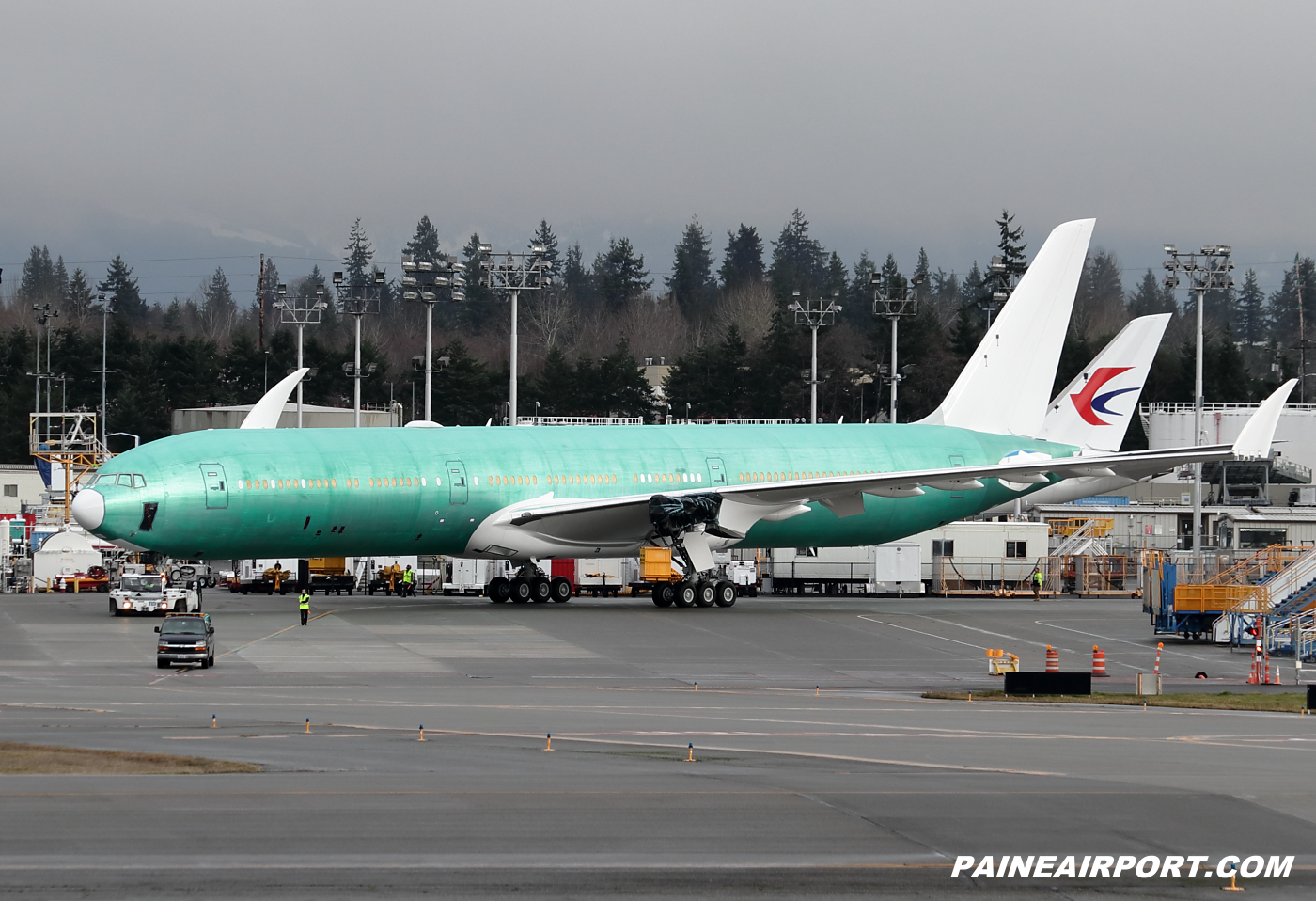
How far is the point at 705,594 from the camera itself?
51.7 metres

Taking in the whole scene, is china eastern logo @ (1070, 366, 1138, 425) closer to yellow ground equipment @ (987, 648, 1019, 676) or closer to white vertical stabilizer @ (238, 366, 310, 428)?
yellow ground equipment @ (987, 648, 1019, 676)

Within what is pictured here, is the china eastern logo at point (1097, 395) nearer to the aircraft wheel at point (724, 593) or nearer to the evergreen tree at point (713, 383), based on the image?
the aircraft wheel at point (724, 593)

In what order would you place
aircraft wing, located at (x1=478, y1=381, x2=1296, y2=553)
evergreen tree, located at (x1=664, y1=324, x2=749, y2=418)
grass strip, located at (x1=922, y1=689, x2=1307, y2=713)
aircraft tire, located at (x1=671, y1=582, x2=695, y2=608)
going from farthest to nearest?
1. evergreen tree, located at (x1=664, y1=324, x2=749, y2=418)
2. aircraft tire, located at (x1=671, y1=582, x2=695, y2=608)
3. aircraft wing, located at (x1=478, y1=381, x2=1296, y2=553)
4. grass strip, located at (x1=922, y1=689, x2=1307, y2=713)

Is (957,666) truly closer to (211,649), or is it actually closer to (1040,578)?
(211,649)

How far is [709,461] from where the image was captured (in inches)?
2079

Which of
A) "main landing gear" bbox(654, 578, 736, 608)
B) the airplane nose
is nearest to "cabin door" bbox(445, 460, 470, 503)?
"main landing gear" bbox(654, 578, 736, 608)

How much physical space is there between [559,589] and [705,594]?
204 inches

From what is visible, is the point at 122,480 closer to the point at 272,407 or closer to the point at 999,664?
the point at 272,407

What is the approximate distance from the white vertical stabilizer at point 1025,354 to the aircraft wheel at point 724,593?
11925mm

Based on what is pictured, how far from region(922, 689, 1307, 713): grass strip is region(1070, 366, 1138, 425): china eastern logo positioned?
1095 inches

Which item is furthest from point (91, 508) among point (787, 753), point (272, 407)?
point (787, 753)

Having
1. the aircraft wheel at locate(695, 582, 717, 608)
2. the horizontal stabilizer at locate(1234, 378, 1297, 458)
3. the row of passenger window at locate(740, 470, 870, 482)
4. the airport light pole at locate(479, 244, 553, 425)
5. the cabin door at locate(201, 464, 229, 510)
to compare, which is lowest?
the aircraft wheel at locate(695, 582, 717, 608)

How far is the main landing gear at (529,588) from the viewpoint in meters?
52.8

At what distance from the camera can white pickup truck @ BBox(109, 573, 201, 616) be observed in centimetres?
4594
